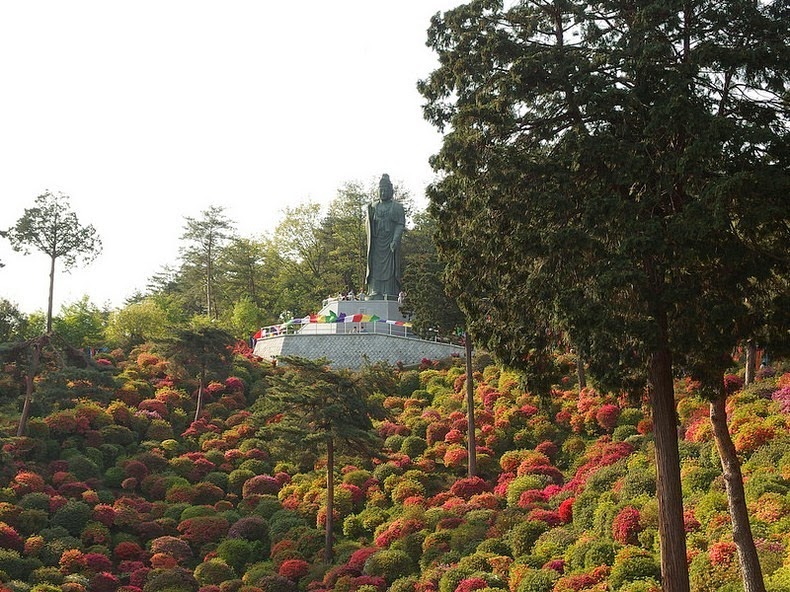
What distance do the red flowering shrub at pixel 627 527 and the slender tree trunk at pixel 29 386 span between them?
57.4ft

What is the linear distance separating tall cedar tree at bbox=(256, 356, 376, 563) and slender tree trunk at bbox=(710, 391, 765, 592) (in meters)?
9.98

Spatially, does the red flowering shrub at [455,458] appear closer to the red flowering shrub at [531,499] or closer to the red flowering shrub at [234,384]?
the red flowering shrub at [531,499]

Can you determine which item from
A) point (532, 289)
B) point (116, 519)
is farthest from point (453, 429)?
point (532, 289)

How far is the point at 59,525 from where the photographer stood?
74.1ft

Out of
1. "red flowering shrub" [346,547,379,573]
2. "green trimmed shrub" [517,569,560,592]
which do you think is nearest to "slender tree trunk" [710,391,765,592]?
"green trimmed shrub" [517,569,560,592]

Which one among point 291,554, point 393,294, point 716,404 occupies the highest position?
point 393,294

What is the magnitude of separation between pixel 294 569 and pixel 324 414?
3560 millimetres

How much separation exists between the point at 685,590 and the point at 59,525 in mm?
16300

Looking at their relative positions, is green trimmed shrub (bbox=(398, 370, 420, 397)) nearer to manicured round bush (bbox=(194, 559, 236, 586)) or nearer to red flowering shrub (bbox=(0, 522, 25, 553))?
manicured round bush (bbox=(194, 559, 236, 586))

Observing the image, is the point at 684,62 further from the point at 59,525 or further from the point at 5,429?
the point at 5,429

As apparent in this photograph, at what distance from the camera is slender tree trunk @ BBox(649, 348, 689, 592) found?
462 inches

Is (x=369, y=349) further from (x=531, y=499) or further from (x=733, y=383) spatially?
(x=733, y=383)

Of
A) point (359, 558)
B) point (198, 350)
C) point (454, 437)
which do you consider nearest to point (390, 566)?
point (359, 558)

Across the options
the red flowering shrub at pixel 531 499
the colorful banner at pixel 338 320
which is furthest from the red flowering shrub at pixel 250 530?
the colorful banner at pixel 338 320
